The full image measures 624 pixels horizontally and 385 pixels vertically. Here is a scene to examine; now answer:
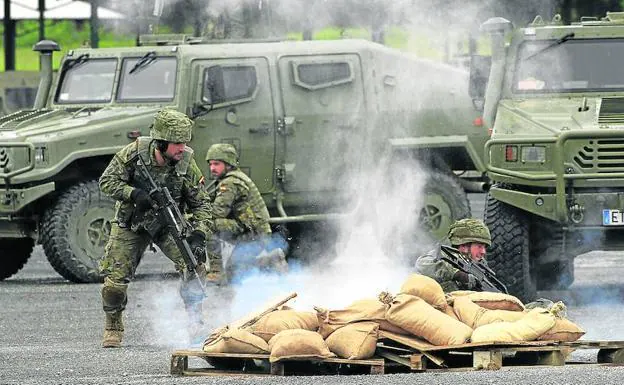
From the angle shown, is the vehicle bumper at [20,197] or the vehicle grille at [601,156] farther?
the vehicle bumper at [20,197]

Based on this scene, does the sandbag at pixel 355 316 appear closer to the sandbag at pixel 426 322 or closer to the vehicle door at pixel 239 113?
the sandbag at pixel 426 322

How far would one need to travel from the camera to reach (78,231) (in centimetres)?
1689

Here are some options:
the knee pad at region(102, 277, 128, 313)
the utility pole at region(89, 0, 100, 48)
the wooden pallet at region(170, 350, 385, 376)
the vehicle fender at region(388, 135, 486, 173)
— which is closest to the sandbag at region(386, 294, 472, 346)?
the wooden pallet at region(170, 350, 385, 376)

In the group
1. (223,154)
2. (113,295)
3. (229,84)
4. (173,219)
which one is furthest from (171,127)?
(229,84)

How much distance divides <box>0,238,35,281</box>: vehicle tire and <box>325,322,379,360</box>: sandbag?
8.64 meters

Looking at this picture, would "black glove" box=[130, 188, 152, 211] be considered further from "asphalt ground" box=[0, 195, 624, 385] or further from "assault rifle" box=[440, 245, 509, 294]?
"assault rifle" box=[440, 245, 509, 294]

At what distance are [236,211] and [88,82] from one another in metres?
2.52

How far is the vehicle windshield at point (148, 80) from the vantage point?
58.4 ft

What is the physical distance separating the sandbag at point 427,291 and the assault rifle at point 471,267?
89 cm

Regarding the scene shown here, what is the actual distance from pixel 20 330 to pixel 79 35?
19.8 meters

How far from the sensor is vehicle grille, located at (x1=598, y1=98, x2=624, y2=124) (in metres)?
14.0

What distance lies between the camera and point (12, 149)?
16.8m

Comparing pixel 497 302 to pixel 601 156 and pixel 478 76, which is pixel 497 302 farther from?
pixel 478 76

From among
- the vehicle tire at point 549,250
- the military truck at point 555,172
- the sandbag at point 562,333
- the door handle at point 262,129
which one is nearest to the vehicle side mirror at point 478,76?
the military truck at point 555,172
